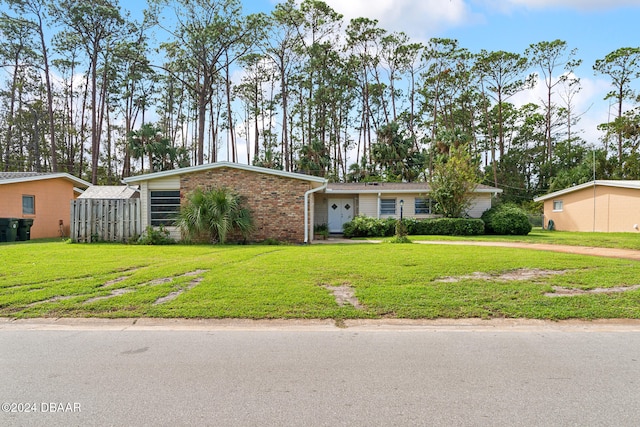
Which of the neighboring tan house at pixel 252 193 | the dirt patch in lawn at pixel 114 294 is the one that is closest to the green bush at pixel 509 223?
the neighboring tan house at pixel 252 193

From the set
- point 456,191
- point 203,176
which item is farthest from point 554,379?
point 456,191

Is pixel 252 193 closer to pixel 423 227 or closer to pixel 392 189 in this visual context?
pixel 423 227

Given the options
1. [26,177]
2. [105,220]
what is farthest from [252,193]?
[26,177]

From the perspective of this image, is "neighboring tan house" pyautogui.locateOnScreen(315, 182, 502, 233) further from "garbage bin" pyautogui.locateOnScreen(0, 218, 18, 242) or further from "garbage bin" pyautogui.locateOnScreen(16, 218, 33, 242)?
"garbage bin" pyautogui.locateOnScreen(0, 218, 18, 242)

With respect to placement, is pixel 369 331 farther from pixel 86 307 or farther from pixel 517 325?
pixel 86 307

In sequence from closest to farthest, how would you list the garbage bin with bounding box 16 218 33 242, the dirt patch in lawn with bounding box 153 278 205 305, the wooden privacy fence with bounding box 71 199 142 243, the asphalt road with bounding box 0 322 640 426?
the asphalt road with bounding box 0 322 640 426, the dirt patch in lawn with bounding box 153 278 205 305, the wooden privacy fence with bounding box 71 199 142 243, the garbage bin with bounding box 16 218 33 242

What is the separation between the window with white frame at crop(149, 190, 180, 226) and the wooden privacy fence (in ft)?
1.91

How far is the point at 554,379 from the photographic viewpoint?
3408 millimetres

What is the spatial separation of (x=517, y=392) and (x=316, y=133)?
36.9m

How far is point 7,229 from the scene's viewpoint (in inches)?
648

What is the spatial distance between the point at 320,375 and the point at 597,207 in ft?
82.5

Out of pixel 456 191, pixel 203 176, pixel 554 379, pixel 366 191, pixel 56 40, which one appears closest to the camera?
pixel 554 379

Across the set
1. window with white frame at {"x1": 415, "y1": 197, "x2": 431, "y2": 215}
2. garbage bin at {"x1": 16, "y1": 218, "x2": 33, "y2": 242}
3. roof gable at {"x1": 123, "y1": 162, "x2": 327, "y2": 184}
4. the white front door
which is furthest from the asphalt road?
window with white frame at {"x1": 415, "y1": 197, "x2": 431, "y2": 215}

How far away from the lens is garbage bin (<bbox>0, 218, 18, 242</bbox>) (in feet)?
53.6
